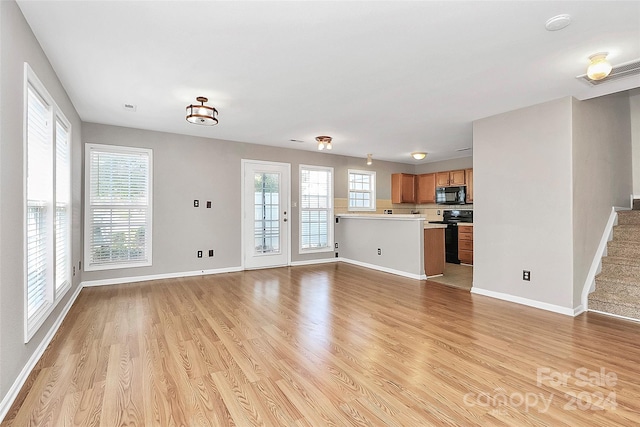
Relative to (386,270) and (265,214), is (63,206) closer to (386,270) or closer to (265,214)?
(265,214)

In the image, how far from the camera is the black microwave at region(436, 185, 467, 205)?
23.5ft

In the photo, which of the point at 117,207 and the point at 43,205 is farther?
the point at 117,207

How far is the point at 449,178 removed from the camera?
7500 mm

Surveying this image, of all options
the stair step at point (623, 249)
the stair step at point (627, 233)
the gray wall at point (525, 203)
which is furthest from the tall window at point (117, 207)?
the stair step at point (627, 233)

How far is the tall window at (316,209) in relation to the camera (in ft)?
21.7

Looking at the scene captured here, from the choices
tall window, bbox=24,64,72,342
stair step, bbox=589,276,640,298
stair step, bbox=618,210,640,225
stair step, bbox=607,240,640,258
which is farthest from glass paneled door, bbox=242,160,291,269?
stair step, bbox=618,210,640,225

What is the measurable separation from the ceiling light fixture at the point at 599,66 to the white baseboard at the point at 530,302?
7.86ft

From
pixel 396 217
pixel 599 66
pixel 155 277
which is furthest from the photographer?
pixel 396 217

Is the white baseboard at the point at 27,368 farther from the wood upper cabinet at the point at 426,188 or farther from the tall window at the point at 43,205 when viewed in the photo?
the wood upper cabinet at the point at 426,188

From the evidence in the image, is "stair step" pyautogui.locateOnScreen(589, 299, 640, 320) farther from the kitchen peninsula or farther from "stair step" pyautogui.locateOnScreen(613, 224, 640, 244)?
the kitchen peninsula

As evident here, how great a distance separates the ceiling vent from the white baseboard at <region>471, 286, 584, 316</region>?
237 cm

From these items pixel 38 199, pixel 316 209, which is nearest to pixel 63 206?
pixel 38 199

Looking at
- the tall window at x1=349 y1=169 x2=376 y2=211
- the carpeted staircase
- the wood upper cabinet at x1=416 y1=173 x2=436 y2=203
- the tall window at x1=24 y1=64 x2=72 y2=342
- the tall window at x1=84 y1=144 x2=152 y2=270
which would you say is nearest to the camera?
the tall window at x1=24 y1=64 x2=72 y2=342

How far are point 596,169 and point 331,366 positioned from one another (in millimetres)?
3957
